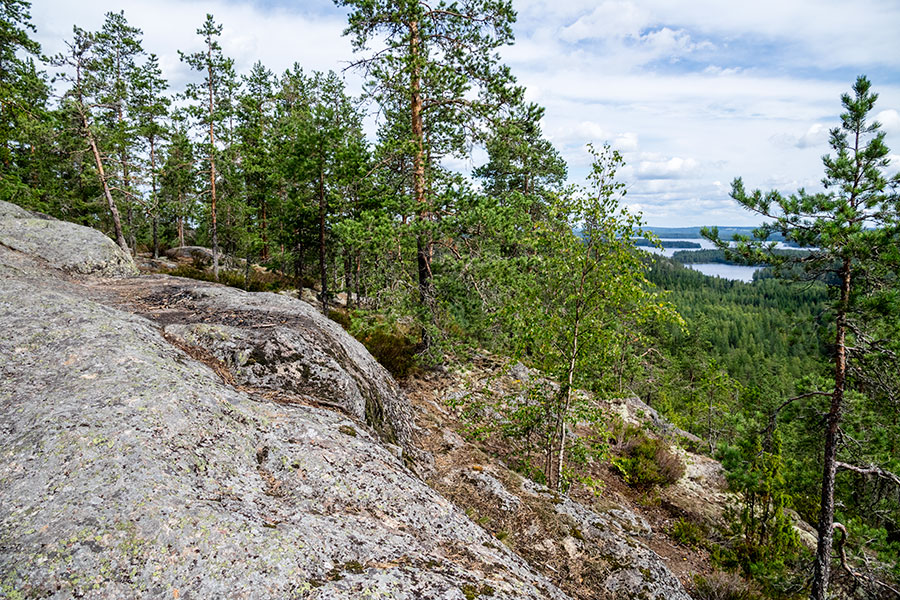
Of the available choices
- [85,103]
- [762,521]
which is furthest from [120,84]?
[762,521]

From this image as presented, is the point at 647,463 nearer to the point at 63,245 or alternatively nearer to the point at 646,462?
the point at 646,462

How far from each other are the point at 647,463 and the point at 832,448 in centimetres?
427

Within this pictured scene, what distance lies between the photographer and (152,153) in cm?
3005

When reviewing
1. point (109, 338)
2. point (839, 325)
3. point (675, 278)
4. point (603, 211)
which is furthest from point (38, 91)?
point (675, 278)

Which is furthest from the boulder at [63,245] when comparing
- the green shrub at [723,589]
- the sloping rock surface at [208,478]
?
the green shrub at [723,589]

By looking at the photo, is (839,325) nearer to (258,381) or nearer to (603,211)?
(603,211)

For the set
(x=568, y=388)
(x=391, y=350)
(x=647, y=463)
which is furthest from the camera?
(x=647, y=463)

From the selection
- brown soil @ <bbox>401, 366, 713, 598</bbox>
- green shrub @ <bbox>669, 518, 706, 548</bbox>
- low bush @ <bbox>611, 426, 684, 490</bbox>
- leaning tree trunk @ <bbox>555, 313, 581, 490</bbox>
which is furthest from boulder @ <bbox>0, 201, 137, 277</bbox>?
green shrub @ <bbox>669, 518, 706, 548</bbox>

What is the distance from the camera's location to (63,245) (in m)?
8.17

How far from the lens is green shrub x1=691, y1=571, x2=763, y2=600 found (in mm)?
6480

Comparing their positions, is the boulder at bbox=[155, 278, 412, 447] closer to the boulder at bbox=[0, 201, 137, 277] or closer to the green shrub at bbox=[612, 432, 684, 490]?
the boulder at bbox=[0, 201, 137, 277]

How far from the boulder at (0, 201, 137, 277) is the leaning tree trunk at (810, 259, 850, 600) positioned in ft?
46.7

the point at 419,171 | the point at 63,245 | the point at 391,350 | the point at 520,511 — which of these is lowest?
the point at 520,511

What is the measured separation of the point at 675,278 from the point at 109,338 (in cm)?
18156
